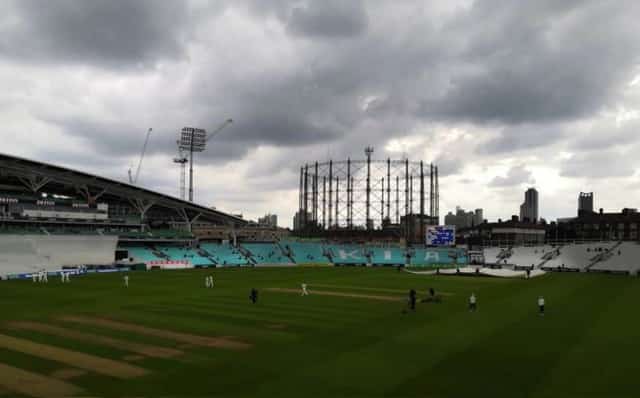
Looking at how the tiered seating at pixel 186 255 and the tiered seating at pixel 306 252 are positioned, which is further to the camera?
the tiered seating at pixel 306 252

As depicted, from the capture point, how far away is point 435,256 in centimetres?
9494

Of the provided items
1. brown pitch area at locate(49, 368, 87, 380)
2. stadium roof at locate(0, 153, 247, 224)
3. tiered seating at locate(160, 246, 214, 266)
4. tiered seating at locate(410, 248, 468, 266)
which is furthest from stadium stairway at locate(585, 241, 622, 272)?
brown pitch area at locate(49, 368, 87, 380)

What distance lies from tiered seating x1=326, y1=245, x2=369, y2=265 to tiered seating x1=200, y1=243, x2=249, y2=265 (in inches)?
713

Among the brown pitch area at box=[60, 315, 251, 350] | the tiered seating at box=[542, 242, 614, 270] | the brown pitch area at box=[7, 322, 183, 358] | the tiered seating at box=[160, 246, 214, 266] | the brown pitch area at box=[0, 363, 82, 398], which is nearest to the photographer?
the brown pitch area at box=[0, 363, 82, 398]

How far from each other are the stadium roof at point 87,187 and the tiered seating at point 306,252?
11.7 meters

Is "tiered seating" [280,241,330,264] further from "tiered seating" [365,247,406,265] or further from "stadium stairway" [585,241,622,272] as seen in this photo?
"stadium stairway" [585,241,622,272]

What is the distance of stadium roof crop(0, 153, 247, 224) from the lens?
235 ft

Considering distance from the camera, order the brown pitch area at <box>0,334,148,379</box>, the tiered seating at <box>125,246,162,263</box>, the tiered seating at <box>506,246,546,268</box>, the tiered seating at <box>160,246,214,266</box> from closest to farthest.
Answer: the brown pitch area at <box>0,334,148,379</box>
the tiered seating at <box>125,246,162,263</box>
the tiered seating at <box>506,246,546,268</box>
the tiered seating at <box>160,246,214,266</box>

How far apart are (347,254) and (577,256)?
132 feet

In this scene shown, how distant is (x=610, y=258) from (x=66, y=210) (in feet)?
287

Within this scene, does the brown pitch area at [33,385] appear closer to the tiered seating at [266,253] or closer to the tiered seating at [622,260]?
the tiered seating at [266,253]

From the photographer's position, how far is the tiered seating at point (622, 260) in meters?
71.1

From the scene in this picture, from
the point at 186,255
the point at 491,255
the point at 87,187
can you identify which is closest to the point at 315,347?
the point at 186,255

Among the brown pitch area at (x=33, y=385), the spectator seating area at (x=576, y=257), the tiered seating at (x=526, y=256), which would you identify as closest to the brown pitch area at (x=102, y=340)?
the brown pitch area at (x=33, y=385)
